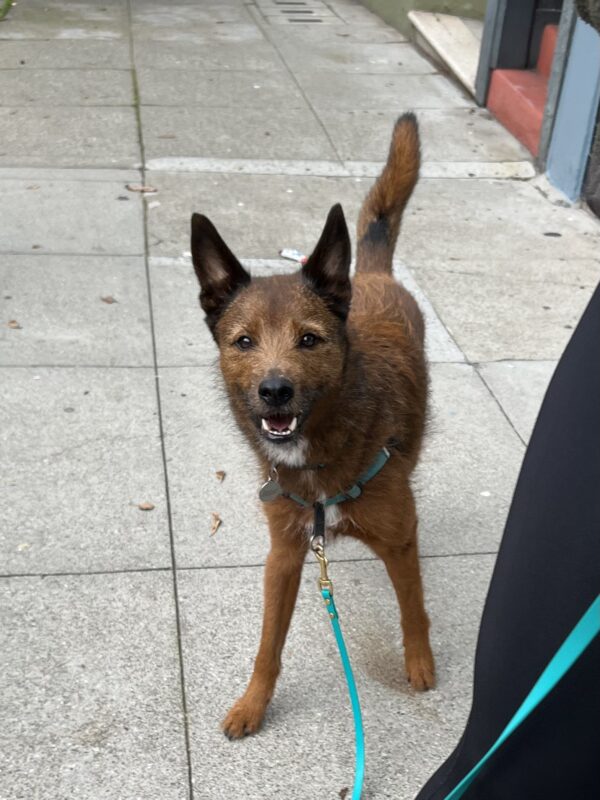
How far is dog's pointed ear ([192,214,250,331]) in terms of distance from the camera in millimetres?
3252

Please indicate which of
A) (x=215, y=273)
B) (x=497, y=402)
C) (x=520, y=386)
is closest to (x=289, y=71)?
(x=520, y=386)

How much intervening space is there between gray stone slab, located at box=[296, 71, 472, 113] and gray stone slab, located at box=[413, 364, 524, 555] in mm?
5055

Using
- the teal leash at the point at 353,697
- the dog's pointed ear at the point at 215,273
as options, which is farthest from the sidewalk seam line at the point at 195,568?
the dog's pointed ear at the point at 215,273

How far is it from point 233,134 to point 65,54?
123 inches

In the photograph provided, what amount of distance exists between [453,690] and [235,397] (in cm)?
135

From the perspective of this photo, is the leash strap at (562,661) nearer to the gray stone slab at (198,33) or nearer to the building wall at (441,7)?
the gray stone slab at (198,33)

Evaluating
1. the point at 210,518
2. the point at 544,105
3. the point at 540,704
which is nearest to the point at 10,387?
the point at 210,518

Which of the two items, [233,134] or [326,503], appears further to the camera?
[233,134]

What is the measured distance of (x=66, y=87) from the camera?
10180 millimetres

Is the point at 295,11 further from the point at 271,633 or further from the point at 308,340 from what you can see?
the point at 271,633

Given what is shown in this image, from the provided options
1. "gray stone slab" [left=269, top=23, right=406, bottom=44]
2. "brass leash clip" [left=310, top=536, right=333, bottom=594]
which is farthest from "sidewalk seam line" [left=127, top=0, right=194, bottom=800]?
"gray stone slab" [left=269, top=23, right=406, bottom=44]

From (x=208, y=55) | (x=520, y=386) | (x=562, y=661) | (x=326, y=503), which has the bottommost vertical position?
(x=208, y=55)

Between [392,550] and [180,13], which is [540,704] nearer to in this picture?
[392,550]

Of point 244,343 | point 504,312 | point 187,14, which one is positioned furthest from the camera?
point 187,14
